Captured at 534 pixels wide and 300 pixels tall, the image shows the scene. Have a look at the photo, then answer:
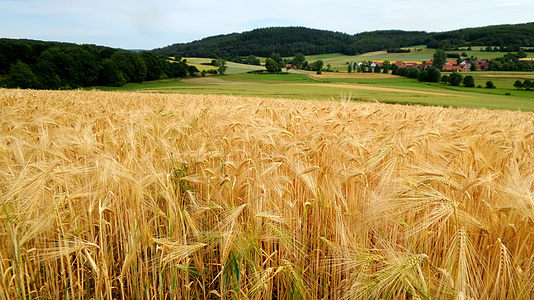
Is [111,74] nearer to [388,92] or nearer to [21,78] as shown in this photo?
[21,78]

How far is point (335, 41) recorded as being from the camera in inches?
5669

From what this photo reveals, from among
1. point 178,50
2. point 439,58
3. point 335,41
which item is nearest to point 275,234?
point 439,58

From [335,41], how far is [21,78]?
431ft

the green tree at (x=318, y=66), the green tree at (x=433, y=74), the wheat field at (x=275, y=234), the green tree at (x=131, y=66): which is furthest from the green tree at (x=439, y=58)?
the wheat field at (x=275, y=234)

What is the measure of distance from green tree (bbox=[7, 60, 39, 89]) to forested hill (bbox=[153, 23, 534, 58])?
263 feet

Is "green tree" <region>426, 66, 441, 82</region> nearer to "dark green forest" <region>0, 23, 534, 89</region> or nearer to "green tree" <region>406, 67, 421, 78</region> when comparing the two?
"green tree" <region>406, 67, 421, 78</region>

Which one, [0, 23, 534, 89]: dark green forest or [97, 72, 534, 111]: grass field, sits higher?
[0, 23, 534, 89]: dark green forest

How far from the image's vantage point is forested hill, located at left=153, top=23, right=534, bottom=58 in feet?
300

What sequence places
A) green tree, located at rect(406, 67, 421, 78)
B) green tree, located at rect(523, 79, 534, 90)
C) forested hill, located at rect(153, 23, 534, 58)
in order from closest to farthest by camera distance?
1. green tree, located at rect(523, 79, 534, 90)
2. green tree, located at rect(406, 67, 421, 78)
3. forested hill, located at rect(153, 23, 534, 58)

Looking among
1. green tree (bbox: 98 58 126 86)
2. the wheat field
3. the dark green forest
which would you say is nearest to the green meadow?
green tree (bbox: 98 58 126 86)

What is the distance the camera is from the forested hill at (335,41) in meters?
91.6

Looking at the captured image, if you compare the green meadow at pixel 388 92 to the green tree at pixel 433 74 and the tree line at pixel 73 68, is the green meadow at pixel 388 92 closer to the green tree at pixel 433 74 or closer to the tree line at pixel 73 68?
the tree line at pixel 73 68

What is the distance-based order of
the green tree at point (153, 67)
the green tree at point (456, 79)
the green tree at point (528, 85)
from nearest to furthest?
1. the green tree at point (528, 85)
2. the green tree at point (456, 79)
3. the green tree at point (153, 67)

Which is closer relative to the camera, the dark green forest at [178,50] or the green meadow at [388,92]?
the green meadow at [388,92]
